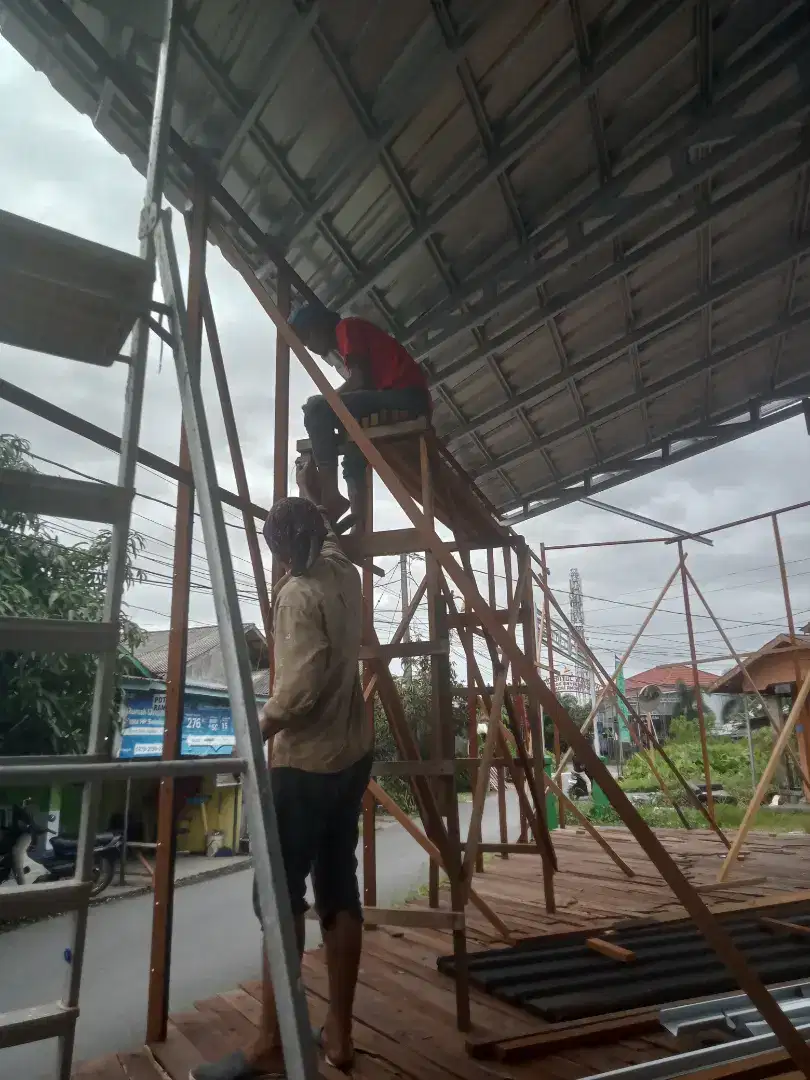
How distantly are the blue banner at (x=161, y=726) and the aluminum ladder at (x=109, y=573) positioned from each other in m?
7.70

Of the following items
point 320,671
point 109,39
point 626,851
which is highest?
point 109,39

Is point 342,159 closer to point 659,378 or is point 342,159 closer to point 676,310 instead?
point 676,310

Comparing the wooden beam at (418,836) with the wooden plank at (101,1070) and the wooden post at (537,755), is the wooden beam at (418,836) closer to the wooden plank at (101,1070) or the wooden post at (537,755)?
the wooden post at (537,755)

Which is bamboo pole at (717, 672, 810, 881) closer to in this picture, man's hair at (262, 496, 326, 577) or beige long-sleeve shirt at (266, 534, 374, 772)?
beige long-sleeve shirt at (266, 534, 374, 772)

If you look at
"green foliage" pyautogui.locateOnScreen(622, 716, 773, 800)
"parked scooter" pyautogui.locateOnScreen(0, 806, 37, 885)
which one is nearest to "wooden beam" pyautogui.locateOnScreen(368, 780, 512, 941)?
"parked scooter" pyautogui.locateOnScreen(0, 806, 37, 885)

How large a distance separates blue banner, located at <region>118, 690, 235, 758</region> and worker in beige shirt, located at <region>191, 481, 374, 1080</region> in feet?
22.4

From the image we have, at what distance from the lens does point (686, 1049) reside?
280 cm

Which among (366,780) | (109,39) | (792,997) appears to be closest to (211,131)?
(109,39)

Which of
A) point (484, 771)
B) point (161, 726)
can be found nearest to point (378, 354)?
point (484, 771)

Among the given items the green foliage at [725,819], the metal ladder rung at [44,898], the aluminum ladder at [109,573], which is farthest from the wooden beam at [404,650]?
the green foliage at [725,819]

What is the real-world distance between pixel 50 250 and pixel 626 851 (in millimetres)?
8485

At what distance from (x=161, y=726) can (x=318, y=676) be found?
950cm

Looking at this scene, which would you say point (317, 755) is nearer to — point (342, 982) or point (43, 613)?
point (342, 982)

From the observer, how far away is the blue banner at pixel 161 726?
33.6 feet
